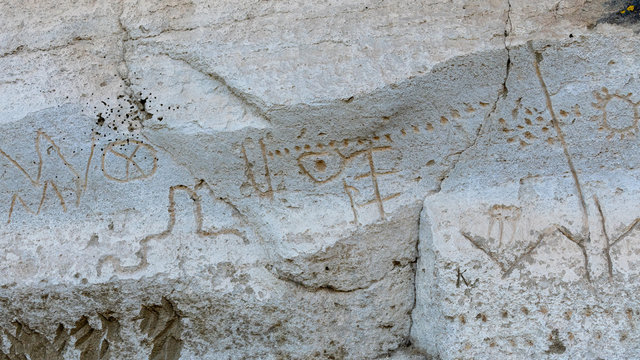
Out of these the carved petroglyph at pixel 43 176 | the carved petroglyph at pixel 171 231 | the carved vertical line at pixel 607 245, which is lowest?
the carved vertical line at pixel 607 245

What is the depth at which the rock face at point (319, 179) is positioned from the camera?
179cm

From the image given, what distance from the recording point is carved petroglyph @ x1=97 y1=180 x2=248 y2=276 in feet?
6.43

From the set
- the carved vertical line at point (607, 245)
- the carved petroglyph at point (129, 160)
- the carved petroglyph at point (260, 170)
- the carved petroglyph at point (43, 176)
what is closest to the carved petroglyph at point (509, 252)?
→ the carved vertical line at point (607, 245)

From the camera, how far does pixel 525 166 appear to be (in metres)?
1.86

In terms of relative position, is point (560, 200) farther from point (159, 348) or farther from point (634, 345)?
point (159, 348)

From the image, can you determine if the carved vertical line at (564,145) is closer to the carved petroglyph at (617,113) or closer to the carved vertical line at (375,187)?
the carved petroglyph at (617,113)

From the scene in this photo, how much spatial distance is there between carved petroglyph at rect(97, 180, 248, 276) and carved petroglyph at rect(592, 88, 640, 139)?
3.59ft

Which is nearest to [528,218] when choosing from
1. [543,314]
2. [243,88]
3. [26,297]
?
[543,314]

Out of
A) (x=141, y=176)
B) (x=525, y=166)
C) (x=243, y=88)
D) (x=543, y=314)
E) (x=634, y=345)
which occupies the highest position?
(x=243, y=88)

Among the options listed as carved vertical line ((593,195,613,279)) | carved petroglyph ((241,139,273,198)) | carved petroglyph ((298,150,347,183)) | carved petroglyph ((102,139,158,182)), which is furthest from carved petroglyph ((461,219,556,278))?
carved petroglyph ((102,139,158,182))

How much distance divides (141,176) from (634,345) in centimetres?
150

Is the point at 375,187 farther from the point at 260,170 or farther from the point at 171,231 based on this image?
the point at 171,231

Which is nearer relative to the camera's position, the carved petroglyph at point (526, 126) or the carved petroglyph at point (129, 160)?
the carved petroglyph at point (526, 126)

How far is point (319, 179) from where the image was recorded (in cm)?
191
